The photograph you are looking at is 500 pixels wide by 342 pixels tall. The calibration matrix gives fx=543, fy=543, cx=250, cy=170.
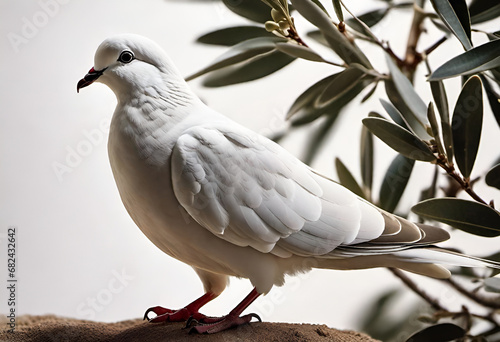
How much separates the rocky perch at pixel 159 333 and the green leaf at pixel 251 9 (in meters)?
0.51

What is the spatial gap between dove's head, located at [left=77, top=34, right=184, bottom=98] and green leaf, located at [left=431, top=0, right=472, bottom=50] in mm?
383

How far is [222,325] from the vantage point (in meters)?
0.72

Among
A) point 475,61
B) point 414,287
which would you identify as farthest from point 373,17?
point 414,287

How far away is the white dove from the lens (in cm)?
68

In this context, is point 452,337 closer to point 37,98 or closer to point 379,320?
point 379,320

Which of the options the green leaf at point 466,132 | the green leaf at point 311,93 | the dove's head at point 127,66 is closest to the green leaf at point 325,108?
the green leaf at point 311,93

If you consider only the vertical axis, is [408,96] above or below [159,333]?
above

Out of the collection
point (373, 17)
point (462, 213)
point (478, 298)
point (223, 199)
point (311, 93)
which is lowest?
point (478, 298)

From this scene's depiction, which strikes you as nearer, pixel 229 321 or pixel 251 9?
pixel 229 321

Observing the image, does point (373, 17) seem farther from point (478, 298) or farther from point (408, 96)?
point (478, 298)

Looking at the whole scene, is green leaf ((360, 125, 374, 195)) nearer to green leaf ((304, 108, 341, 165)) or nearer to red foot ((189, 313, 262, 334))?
green leaf ((304, 108, 341, 165))

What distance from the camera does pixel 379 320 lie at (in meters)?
1.43

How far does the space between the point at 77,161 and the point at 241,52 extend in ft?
2.45

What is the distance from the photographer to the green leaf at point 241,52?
867 mm
